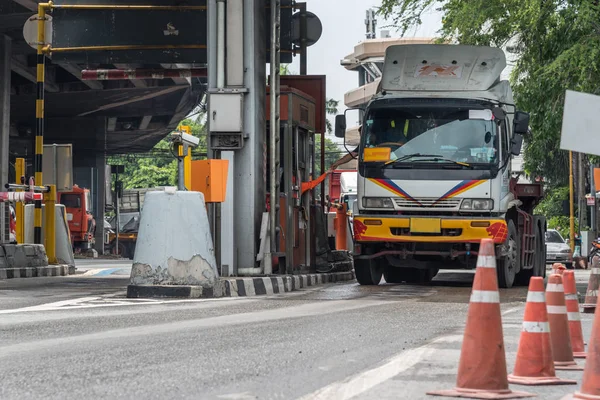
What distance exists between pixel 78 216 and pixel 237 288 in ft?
107

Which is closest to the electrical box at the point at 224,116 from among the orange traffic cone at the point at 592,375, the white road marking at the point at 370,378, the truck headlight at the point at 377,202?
the truck headlight at the point at 377,202

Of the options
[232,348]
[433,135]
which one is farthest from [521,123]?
[232,348]

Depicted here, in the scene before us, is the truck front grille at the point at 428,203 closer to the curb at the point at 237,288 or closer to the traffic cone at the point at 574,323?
the curb at the point at 237,288

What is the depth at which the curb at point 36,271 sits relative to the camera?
20.3m

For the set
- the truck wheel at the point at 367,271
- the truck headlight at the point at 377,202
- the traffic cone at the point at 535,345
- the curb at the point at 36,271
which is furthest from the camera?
the curb at the point at 36,271

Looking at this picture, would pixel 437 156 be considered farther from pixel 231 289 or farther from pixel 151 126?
pixel 151 126

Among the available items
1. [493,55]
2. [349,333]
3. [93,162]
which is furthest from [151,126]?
[349,333]

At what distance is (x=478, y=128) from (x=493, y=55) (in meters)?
1.56

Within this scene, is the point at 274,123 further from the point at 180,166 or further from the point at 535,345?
the point at 535,345

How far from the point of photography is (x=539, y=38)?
1983cm

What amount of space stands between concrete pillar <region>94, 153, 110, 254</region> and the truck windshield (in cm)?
3679

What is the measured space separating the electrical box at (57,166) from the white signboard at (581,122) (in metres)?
16.2

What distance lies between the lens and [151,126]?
184 feet

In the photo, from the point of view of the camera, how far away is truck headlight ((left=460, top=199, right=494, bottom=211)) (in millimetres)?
17906
